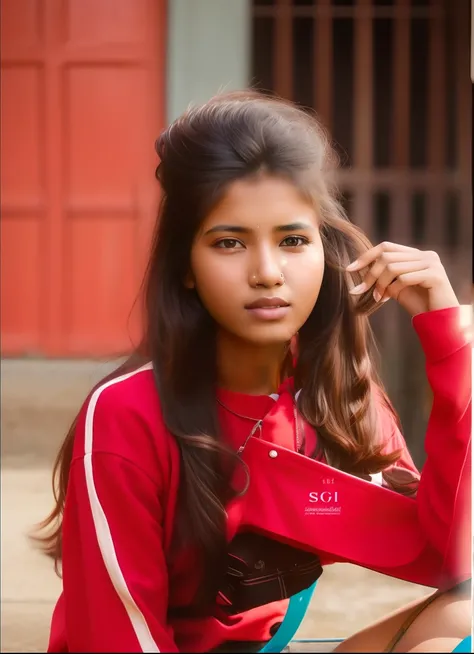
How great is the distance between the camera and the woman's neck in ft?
3.21

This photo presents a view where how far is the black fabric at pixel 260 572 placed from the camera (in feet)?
3.25

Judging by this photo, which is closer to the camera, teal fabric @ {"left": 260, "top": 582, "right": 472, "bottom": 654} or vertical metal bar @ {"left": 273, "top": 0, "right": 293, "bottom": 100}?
teal fabric @ {"left": 260, "top": 582, "right": 472, "bottom": 654}

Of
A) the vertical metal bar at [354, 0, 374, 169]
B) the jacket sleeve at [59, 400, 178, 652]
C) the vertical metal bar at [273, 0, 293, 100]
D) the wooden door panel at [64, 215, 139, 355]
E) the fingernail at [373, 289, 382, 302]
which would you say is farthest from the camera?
the vertical metal bar at [273, 0, 293, 100]

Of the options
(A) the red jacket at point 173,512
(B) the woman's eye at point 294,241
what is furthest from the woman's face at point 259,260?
(A) the red jacket at point 173,512

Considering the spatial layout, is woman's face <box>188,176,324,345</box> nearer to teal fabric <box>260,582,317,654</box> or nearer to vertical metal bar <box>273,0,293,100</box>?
teal fabric <box>260,582,317,654</box>

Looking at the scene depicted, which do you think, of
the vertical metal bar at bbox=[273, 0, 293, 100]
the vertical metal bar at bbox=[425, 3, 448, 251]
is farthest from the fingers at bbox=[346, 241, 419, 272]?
the vertical metal bar at bbox=[273, 0, 293, 100]

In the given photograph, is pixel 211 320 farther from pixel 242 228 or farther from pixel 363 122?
pixel 363 122

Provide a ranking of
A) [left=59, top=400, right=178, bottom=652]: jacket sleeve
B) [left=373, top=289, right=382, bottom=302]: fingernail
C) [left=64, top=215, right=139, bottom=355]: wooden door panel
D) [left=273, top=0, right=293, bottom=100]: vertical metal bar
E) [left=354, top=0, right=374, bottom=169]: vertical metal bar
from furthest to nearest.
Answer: [left=273, top=0, right=293, bottom=100]: vertical metal bar → [left=354, top=0, right=374, bottom=169]: vertical metal bar → [left=64, top=215, right=139, bottom=355]: wooden door panel → [left=373, top=289, right=382, bottom=302]: fingernail → [left=59, top=400, right=178, bottom=652]: jacket sleeve

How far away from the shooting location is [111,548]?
2.84ft

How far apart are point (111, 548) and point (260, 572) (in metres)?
0.21

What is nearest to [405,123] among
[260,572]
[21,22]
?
[21,22]

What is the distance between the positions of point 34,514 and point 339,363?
1.96 ft

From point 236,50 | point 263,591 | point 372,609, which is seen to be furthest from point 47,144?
point 372,609

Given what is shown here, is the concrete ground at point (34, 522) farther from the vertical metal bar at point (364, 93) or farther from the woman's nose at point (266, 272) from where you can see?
the vertical metal bar at point (364, 93)
